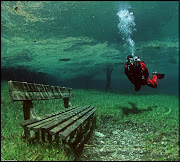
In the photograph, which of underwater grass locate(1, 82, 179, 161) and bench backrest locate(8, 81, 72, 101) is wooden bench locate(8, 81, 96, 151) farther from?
underwater grass locate(1, 82, 179, 161)

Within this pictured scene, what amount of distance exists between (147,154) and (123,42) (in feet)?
47.4

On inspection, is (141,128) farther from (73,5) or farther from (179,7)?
(179,7)

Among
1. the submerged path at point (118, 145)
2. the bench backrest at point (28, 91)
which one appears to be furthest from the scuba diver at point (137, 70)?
the bench backrest at point (28, 91)

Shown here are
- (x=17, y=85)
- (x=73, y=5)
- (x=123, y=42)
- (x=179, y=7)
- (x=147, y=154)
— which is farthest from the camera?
(x=123, y=42)

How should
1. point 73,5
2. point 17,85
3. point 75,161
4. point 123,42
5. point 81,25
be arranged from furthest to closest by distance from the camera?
point 123,42 < point 81,25 < point 73,5 < point 75,161 < point 17,85

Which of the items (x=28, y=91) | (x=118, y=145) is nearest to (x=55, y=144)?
(x=28, y=91)

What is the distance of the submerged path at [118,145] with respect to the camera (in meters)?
3.60

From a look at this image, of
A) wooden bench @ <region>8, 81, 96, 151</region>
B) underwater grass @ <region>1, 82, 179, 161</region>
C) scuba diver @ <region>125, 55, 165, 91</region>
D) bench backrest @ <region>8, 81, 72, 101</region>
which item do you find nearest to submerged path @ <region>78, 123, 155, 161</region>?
underwater grass @ <region>1, 82, 179, 161</region>

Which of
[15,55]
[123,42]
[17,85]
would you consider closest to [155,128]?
[17,85]

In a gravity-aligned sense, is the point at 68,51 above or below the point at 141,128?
above

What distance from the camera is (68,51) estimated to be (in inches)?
679

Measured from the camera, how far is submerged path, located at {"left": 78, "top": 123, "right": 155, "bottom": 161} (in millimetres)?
3598

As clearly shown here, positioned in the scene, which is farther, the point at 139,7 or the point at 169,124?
the point at 139,7

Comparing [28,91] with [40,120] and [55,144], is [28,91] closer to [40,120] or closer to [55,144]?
[40,120]
